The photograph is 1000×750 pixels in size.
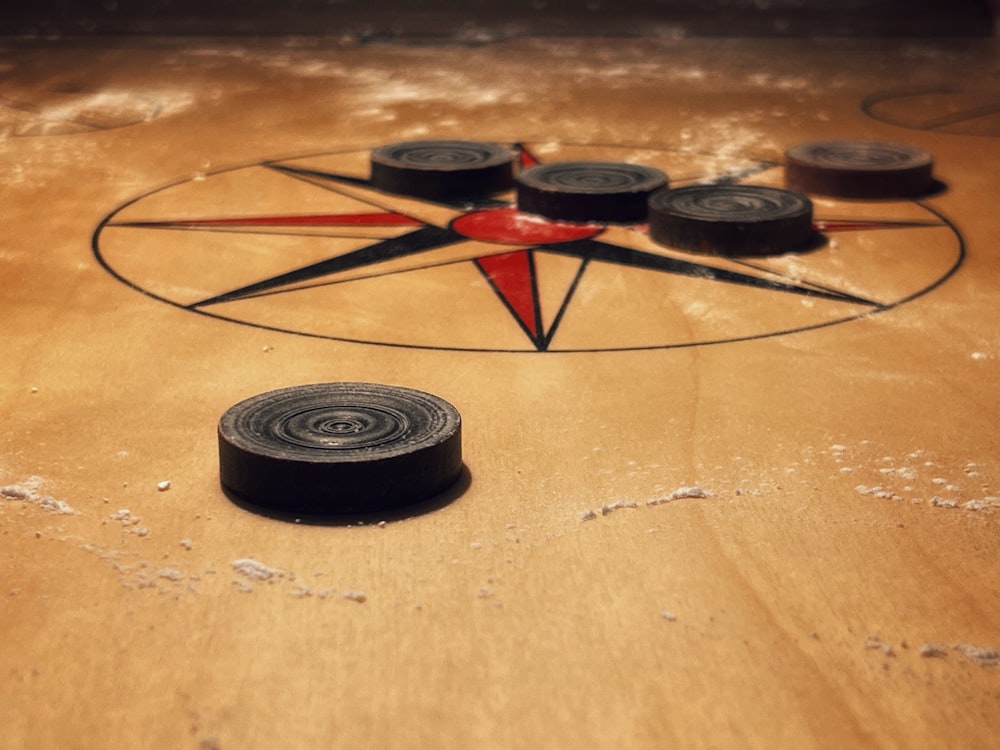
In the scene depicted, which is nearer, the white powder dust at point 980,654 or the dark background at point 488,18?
the white powder dust at point 980,654

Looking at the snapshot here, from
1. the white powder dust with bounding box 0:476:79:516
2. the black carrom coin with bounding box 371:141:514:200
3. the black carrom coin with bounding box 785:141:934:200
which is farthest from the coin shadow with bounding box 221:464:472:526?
the black carrom coin with bounding box 785:141:934:200

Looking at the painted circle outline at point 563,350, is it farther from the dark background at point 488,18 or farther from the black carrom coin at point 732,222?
the dark background at point 488,18

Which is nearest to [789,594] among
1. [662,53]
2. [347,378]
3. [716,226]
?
[347,378]

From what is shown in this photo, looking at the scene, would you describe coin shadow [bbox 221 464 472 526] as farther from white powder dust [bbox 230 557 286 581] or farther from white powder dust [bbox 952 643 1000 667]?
white powder dust [bbox 952 643 1000 667]

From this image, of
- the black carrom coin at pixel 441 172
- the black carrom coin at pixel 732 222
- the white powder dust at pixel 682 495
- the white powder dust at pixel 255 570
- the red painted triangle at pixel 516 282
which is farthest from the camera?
the black carrom coin at pixel 441 172

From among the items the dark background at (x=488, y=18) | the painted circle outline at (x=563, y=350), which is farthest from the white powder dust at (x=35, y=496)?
the dark background at (x=488, y=18)

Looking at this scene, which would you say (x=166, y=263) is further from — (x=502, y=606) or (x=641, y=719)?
(x=641, y=719)
